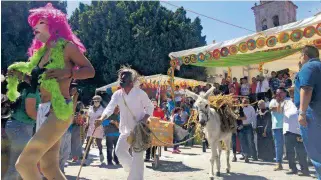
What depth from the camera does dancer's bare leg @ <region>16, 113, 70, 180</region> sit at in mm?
2834

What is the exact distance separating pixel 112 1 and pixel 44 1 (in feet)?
22.2

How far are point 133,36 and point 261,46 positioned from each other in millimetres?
20346

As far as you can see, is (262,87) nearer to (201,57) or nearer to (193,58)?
(201,57)

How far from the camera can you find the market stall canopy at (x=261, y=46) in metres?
9.24

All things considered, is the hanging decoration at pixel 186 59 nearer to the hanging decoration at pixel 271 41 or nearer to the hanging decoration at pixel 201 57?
the hanging decoration at pixel 201 57

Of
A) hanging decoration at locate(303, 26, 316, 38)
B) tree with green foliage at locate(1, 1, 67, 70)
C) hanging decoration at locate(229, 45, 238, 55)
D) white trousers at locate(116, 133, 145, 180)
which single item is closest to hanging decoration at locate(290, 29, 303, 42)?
hanging decoration at locate(303, 26, 316, 38)

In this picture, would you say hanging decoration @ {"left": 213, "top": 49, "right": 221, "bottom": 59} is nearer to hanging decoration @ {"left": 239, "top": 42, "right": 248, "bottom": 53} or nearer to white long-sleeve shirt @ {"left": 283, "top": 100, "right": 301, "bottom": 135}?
hanging decoration @ {"left": 239, "top": 42, "right": 248, "bottom": 53}

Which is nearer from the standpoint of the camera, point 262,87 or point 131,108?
point 131,108

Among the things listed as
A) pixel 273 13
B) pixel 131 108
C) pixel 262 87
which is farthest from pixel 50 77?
pixel 273 13

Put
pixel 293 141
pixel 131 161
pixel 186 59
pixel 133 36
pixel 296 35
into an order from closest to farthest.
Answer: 1. pixel 131 161
2. pixel 293 141
3. pixel 296 35
4. pixel 186 59
5. pixel 133 36

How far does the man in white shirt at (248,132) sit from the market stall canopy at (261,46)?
187cm

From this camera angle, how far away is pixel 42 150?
2.91 m

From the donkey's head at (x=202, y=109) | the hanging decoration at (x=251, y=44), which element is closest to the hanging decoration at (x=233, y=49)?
the hanging decoration at (x=251, y=44)

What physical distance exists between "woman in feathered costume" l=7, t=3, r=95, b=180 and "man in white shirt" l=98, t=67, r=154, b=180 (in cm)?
219
